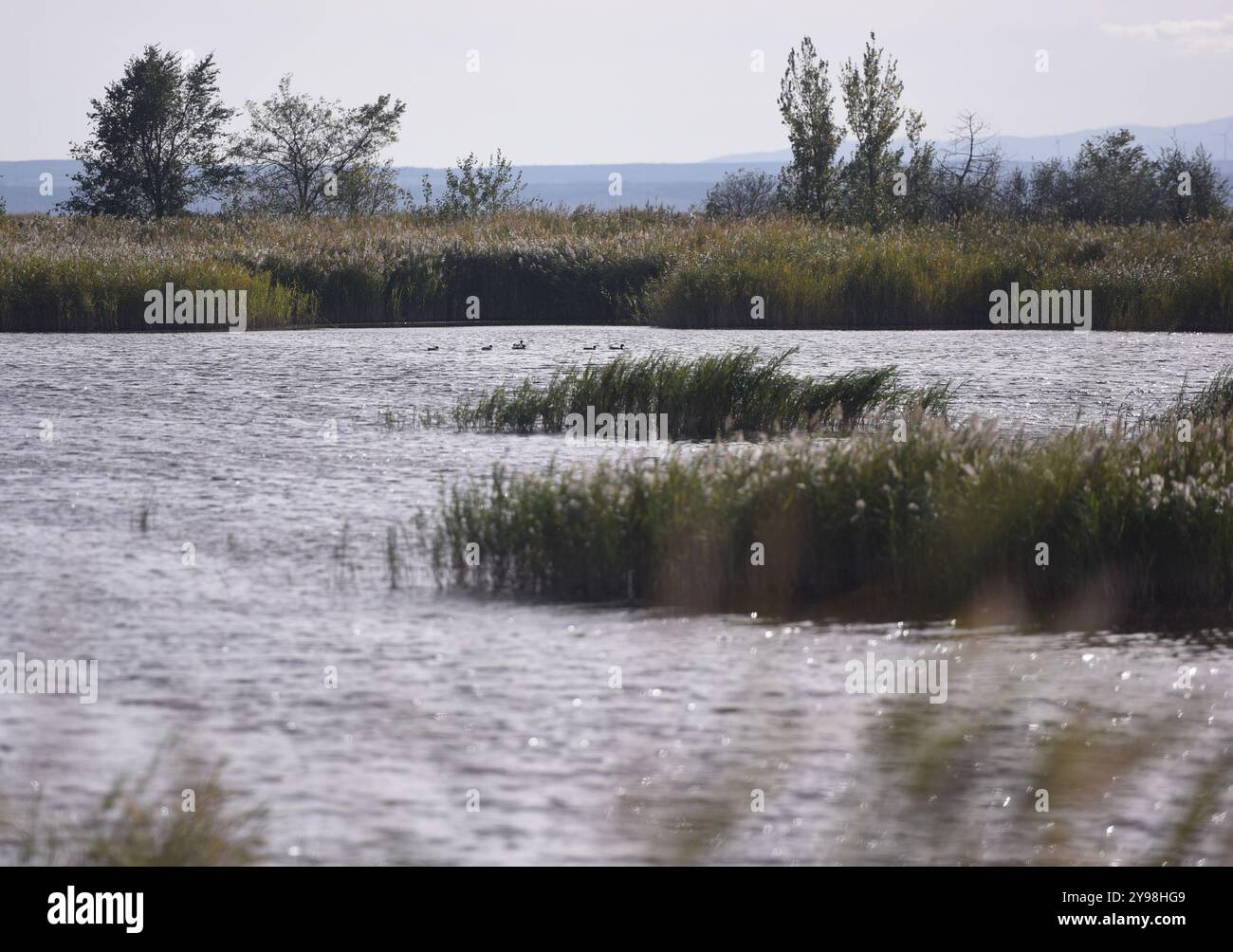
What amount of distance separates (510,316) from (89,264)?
7.57 m

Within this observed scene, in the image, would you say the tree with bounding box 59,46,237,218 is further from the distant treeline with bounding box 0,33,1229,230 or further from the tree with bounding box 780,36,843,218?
the tree with bounding box 780,36,843,218

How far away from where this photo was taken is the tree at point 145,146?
50.1 m

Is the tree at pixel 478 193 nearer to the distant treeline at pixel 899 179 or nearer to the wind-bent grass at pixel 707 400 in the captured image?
the distant treeline at pixel 899 179

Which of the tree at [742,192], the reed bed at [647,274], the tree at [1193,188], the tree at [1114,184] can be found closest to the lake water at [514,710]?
the reed bed at [647,274]

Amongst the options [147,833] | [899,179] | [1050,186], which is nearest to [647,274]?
[899,179]

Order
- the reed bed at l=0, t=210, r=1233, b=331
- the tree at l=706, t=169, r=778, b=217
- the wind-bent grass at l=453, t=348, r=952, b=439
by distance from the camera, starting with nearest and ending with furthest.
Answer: the wind-bent grass at l=453, t=348, r=952, b=439 < the reed bed at l=0, t=210, r=1233, b=331 < the tree at l=706, t=169, r=778, b=217

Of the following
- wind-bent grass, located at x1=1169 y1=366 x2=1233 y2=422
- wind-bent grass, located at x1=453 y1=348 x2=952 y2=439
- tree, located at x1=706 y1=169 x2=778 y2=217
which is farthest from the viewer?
tree, located at x1=706 y1=169 x2=778 y2=217

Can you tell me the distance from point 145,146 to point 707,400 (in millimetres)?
39039

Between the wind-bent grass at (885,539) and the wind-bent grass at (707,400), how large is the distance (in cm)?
584

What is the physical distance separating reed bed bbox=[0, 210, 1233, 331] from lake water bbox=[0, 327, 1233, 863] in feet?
46.0

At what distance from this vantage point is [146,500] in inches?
468

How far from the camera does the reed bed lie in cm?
2591

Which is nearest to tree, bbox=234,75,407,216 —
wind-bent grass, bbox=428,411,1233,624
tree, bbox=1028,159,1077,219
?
A: tree, bbox=1028,159,1077,219

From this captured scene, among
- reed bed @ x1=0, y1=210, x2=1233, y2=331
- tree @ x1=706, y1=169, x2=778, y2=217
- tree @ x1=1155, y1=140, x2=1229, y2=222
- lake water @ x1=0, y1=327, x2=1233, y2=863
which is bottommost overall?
lake water @ x1=0, y1=327, x2=1233, y2=863
